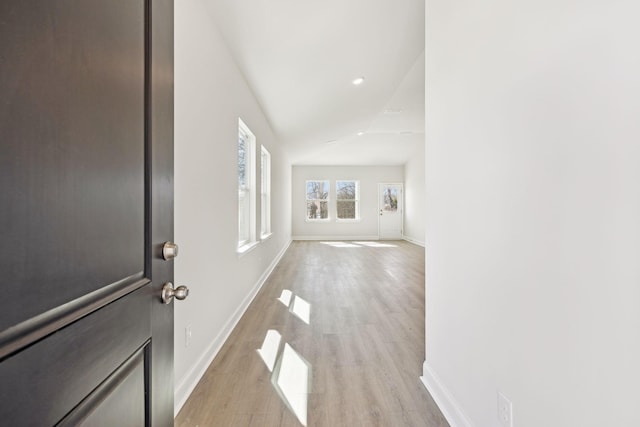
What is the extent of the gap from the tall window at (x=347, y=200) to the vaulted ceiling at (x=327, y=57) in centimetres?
450

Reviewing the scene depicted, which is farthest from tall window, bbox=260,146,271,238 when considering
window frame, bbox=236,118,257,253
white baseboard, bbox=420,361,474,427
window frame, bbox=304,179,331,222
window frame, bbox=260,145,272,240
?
window frame, bbox=304,179,331,222

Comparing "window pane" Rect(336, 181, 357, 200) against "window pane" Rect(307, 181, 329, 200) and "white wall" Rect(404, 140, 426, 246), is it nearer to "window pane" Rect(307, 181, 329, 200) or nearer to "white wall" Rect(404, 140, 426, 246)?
"window pane" Rect(307, 181, 329, 200)

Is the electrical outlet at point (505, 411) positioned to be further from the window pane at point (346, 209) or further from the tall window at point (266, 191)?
the window pane at point (346, 209)

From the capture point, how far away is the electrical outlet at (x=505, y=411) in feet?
3.46

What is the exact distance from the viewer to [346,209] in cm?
1005

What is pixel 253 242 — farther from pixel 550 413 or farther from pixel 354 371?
pixel 550 413

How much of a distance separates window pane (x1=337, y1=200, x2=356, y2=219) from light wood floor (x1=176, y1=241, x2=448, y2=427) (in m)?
6.19

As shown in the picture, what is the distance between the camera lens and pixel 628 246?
0.69 meters

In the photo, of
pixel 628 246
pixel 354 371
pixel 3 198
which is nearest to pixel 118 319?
pixel 3 198

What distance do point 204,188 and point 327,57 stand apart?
1796 millimetres

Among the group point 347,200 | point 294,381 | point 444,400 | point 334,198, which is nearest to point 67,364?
point 294,381

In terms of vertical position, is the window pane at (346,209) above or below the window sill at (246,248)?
above

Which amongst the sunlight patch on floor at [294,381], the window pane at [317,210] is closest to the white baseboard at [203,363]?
the sunlight patch on floor at [294,381]

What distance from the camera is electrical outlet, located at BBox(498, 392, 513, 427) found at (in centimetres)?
105
